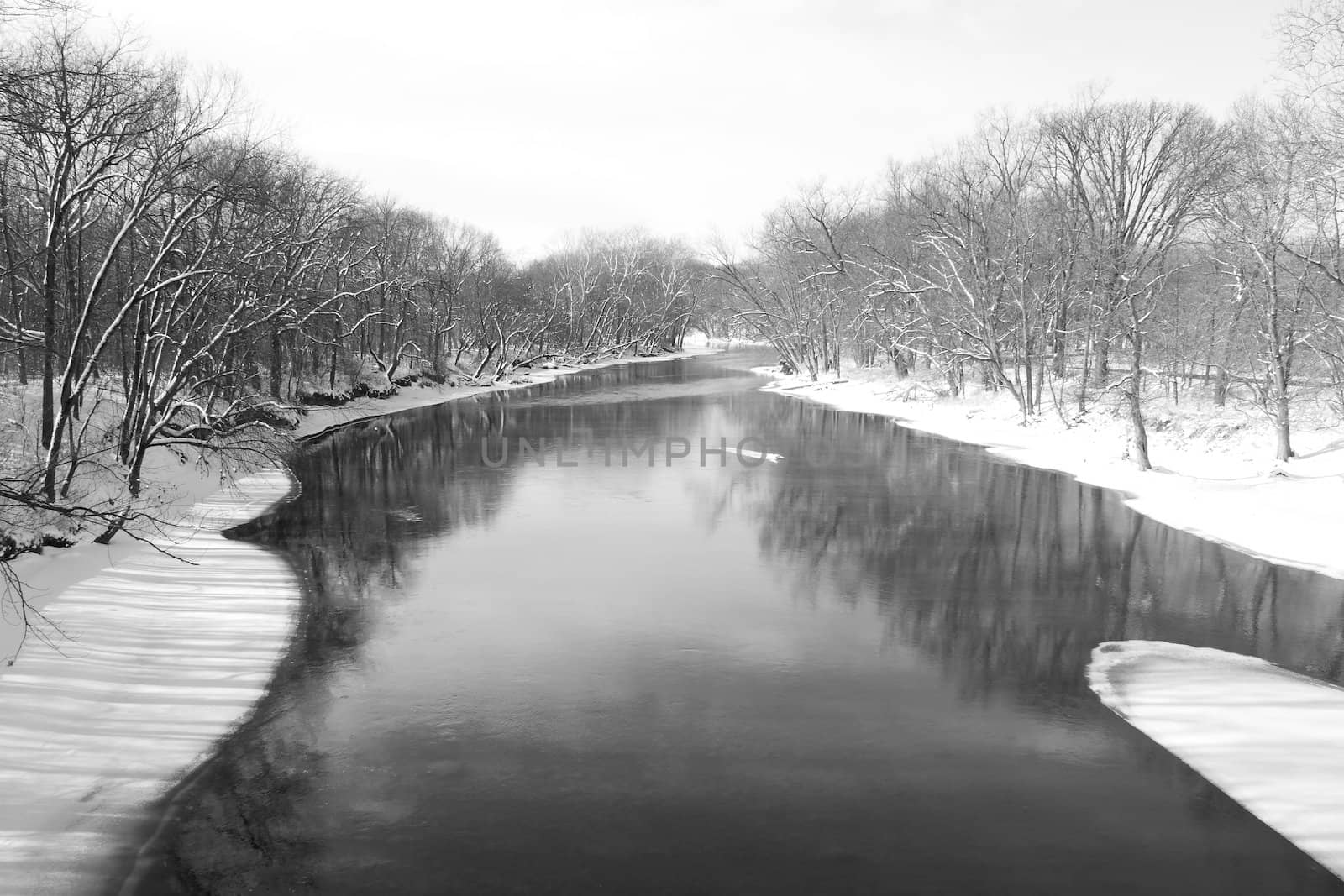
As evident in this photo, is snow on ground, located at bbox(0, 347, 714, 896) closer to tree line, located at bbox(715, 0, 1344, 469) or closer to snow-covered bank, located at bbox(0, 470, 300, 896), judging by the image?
snow-covered bank, located at bbox(0, 470, 300, 896)

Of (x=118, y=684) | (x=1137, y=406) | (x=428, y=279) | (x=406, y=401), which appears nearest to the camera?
(x=118, y=684)

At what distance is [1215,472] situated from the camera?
22.5 m

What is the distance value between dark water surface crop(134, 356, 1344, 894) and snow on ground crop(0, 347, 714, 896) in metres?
0.53

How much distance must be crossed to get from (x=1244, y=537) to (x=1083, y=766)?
11.5m

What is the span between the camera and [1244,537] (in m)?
16.6

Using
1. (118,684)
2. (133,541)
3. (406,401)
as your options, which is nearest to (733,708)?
(118,684)

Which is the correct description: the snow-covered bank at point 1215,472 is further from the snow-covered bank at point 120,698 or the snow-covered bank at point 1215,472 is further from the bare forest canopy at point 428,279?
the snow-covered bank at point 120,698

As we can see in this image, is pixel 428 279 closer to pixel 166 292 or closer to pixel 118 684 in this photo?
pixel 166 292

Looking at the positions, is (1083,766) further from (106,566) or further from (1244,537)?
(106,566)

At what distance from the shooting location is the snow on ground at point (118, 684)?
22.0ft

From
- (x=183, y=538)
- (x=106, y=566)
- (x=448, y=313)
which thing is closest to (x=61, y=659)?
(x=106, y=566)

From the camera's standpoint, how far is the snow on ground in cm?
672

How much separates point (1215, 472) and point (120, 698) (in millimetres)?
24538

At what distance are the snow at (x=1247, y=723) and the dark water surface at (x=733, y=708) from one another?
288 millimetres
